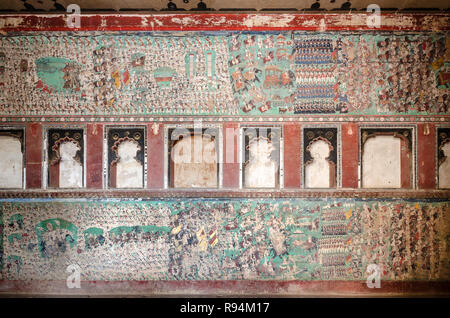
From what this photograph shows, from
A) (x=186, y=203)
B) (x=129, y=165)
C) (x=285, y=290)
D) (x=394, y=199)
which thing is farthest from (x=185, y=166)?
(x=394, y=199)

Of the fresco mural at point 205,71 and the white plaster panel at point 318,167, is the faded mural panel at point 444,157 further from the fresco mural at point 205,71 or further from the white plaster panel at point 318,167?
the white plaster panel at point 318,167

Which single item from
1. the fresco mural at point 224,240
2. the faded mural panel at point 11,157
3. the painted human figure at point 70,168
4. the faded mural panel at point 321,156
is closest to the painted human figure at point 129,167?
the fresco mural at point 224,240

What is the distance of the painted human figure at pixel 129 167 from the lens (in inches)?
164

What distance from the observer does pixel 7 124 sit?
4176 millimetres

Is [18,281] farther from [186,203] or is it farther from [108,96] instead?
[108,96]

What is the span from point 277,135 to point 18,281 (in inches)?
182

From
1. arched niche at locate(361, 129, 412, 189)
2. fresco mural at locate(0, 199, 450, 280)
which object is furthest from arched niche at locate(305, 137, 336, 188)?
arched niche at locate(361, 129, 412, 189)

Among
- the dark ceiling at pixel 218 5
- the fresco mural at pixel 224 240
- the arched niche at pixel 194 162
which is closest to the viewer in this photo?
the dark ceiling at pixel 218 5

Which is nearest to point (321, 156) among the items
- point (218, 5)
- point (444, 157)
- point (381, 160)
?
point (381, 160)

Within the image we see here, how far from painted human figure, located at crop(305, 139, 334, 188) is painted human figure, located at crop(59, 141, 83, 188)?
11.8 ft

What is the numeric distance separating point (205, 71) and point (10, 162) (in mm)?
3395

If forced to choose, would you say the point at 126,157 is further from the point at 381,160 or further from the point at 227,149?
the point at 381,160

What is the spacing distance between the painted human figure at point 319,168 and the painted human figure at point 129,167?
264 centimetres

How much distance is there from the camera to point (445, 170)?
4094mm
